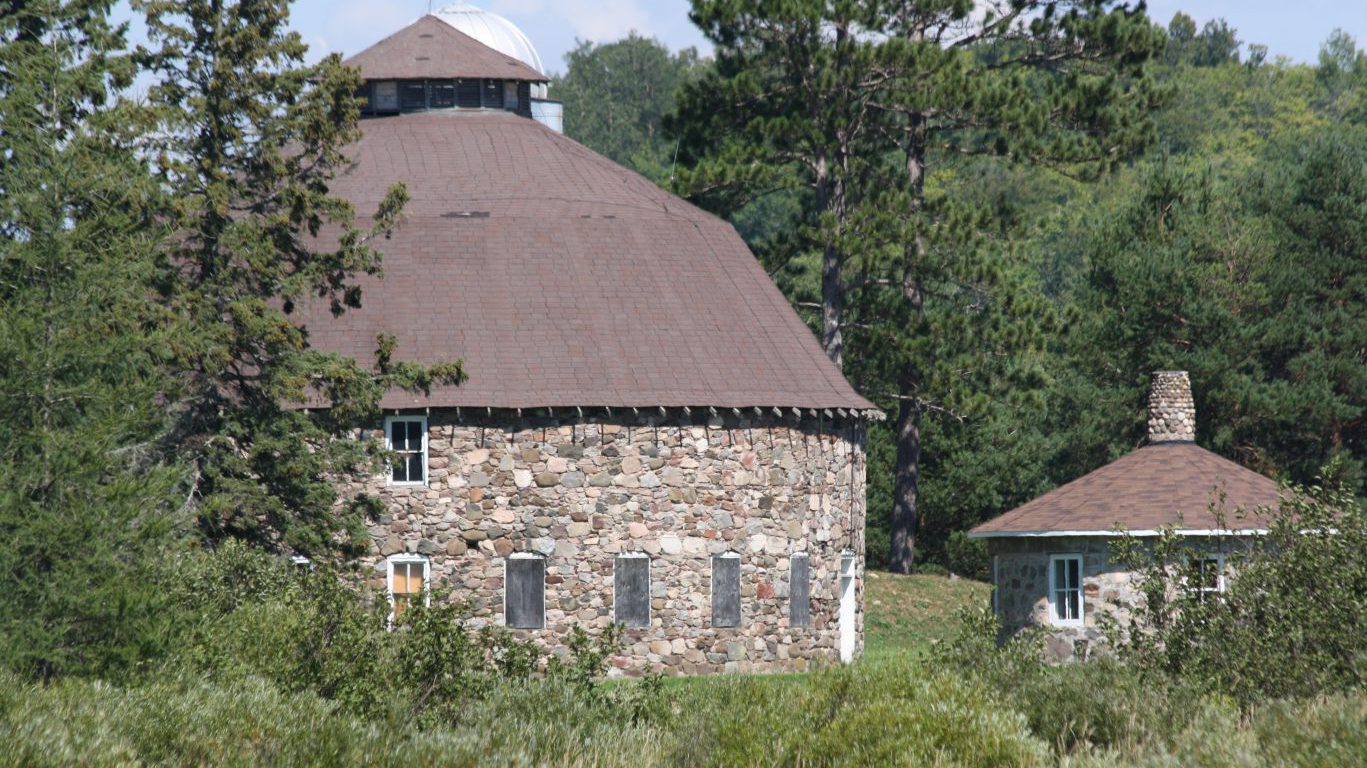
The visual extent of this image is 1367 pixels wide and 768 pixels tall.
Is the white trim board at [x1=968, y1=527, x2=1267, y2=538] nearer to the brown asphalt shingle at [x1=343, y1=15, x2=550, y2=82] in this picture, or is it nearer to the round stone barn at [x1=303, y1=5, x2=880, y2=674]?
the round stone barn at [x1=303, y1=5, x2=880, y2=674]

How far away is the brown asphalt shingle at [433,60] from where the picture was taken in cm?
4069

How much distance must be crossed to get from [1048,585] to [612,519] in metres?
7.64

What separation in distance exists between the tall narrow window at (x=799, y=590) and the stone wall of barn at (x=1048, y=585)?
3370 mm

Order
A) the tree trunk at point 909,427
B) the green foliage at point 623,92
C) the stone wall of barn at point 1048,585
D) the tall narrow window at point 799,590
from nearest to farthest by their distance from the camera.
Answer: the stone wall of barn at point 1048,585, the tall narrow window at point 799,590, the tree trunk at point 909,427, the green foliage at point 623,92

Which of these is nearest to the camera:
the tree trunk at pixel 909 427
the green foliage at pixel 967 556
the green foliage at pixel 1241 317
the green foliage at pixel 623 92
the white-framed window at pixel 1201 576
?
the white-framed window at pixel 1201 576

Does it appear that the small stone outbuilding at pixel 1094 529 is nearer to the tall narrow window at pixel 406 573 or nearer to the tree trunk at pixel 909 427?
the tall narrow window at pixel 406 573

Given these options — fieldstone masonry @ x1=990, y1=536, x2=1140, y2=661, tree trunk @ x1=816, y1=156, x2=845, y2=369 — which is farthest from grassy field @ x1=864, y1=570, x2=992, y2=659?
tree trunk @ x1=816, y1=156, x2=845, y2=369

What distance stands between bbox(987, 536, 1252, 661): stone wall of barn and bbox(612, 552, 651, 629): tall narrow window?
6234 mm

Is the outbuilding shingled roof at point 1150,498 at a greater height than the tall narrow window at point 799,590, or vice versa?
the outbuilding shingled roof at point 1150,498

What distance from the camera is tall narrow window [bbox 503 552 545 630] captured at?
3294cm

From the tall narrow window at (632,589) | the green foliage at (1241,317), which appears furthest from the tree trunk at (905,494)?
the tall narrow window at (632,589)

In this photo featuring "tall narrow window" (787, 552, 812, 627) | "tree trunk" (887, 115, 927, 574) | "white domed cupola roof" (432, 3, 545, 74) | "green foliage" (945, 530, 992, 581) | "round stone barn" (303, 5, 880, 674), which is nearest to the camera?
"round stone barn" (303, 5, 880, 674)

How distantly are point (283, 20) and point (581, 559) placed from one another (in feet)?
33.6

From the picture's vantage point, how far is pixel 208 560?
2522 cm
